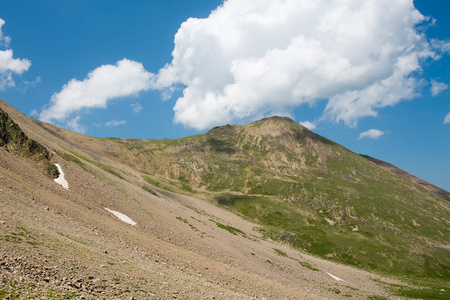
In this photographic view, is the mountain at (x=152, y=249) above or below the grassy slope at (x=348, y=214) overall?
below

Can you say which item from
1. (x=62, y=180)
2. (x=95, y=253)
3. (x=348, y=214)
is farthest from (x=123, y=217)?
(x=348, y=214)

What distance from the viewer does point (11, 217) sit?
2339 cm

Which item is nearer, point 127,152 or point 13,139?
point 13,139

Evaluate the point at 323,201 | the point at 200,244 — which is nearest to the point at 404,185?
the point at 323,201

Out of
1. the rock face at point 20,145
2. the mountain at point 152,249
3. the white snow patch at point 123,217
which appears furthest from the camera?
the rock face at point 20,145

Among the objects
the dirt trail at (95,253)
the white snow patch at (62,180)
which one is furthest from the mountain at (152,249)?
the white snow patch at (62,180)

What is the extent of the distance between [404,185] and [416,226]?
64.1 metres

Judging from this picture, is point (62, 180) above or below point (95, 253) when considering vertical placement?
above

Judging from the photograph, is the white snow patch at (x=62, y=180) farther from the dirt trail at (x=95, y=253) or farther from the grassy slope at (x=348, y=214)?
the grassy slope at (x=348, y=214)

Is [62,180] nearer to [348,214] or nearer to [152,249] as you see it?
[152,249]

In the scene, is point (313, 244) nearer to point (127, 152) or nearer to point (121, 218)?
point (121, 218)

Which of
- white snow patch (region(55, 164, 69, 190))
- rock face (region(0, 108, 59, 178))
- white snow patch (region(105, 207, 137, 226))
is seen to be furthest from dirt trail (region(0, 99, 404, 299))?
rock face (region(0, 108, 59, 178))

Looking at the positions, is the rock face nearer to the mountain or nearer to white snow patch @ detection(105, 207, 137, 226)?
the mountain

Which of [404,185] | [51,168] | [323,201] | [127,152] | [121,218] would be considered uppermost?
[404,185]
